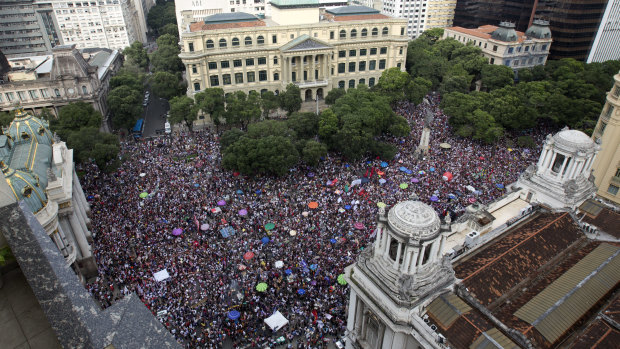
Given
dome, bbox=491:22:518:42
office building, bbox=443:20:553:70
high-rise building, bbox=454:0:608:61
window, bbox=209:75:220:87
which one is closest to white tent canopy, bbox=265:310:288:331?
window, bbox=209:75:220:87

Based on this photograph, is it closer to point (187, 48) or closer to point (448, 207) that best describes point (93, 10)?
point (187, 48)

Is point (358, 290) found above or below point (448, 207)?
above

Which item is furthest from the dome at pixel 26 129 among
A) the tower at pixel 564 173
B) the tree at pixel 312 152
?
A: the tower at pixel 564 173

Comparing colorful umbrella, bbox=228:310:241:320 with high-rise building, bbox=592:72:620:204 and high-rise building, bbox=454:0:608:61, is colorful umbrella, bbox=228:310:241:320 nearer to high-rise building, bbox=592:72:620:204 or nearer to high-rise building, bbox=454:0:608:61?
high-rise building, bbox=592:72:620:204

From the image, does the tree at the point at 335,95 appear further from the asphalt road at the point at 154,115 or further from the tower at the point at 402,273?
the tower at the point at 402,273

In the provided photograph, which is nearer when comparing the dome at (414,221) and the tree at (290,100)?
the dome at (414,221)

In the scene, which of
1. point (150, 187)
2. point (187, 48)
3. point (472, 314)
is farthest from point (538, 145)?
point (187, 48)
